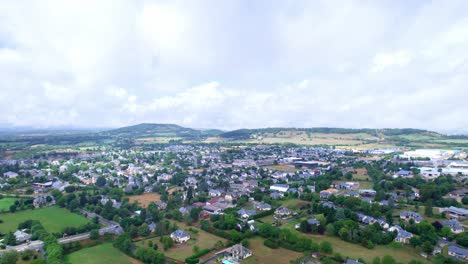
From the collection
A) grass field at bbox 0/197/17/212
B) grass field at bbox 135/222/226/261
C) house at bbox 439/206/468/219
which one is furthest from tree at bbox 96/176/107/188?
house at bbox 439/206/468/219

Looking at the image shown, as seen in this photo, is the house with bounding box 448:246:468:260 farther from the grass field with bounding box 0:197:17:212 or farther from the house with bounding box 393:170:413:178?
the grass field with bounding box 0:197:17:212

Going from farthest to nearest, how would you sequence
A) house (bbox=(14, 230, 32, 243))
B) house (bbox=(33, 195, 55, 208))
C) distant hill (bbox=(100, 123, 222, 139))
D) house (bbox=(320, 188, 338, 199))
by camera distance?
distant hill (bbox=(100, 123, 222, 139)) < house (bbox=(320, 188, 338, 199)) < house (bbox=(33, 195, 55, 208)) < house (bbox=(14, 230, 32, 243))

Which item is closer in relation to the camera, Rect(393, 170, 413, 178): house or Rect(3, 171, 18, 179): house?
Rect(393, 170, 413, 178): house

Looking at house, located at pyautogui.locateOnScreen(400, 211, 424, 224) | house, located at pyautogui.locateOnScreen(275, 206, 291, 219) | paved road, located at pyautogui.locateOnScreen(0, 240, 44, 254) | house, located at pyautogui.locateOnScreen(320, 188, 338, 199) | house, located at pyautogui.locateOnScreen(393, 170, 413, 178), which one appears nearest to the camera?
paved road, located at pyautogui.locateOnScreen(0, 240, 44, 254)

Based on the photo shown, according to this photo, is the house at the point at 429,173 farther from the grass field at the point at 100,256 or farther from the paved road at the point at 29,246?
the paved road at the point at 29,246

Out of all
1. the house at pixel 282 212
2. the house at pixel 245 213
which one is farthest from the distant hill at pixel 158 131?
the house at pixel 282 212

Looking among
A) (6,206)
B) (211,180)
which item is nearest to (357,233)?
(211,180)
